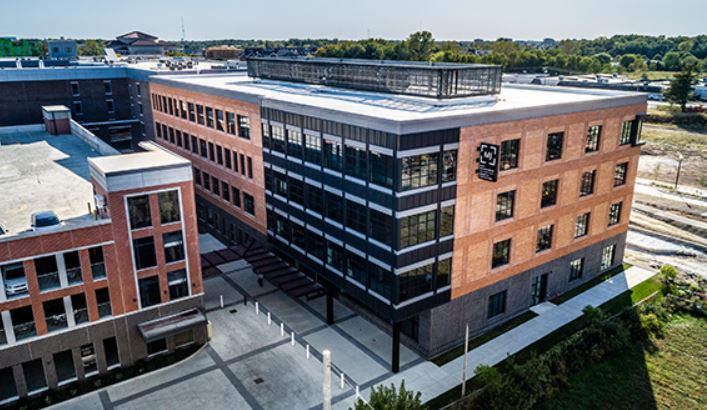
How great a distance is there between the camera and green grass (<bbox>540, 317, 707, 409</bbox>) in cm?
3034

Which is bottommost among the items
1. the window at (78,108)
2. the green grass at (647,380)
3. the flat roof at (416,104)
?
the green grass at (647,380)

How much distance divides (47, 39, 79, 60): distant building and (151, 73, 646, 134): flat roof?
64028 mm

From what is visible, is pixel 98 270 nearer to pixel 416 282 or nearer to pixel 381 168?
pixel 381 168

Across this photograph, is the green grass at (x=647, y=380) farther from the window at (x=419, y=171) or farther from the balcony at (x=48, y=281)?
the balcony at (x=48, y=281)

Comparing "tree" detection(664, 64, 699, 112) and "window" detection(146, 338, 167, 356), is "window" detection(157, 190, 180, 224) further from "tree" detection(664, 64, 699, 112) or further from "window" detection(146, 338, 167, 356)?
"tree" detection(664, 64, 699, 112)

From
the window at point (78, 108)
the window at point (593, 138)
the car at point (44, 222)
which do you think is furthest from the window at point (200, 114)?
the window at point (593, 138)

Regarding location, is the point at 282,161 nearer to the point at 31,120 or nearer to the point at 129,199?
the point at 129,199

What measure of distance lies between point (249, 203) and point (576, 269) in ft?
97.7

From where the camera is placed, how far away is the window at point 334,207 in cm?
3456

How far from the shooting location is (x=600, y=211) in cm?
4372

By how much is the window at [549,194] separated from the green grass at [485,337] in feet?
28.6

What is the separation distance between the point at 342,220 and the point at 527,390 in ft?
50.5

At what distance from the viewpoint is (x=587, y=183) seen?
41.9 m

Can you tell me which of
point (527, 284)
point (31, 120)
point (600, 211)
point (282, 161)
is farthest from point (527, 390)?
point (31, 120)
